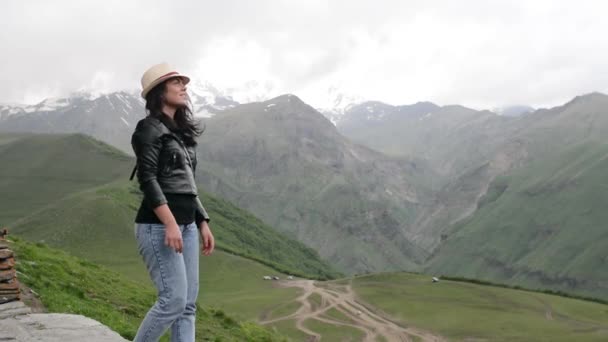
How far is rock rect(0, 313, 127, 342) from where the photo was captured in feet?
29.4

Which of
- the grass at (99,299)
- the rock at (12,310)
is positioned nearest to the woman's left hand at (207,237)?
the rock at (12,310)

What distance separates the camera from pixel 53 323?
394 inches

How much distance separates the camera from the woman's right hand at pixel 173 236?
711cm

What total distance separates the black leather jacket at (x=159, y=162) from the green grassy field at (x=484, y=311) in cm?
5591

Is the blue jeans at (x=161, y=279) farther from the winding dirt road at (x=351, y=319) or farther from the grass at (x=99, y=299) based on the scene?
the winding dirt road at (x=351, y=319)

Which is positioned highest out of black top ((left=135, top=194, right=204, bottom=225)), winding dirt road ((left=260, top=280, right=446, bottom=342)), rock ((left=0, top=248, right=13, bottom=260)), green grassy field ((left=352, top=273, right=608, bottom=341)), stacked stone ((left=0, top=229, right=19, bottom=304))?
black top ((left=135, top=194, right=204, bottom=225))

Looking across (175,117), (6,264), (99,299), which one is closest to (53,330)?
(6,264)

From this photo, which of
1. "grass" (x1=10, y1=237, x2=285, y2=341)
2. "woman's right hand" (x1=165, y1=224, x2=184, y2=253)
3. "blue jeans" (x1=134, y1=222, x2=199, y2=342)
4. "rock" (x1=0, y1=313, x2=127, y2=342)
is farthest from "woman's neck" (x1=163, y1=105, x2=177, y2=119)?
"grass" (x1=10, y1=237, x2=285, y2=341)

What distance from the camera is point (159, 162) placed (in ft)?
24.5

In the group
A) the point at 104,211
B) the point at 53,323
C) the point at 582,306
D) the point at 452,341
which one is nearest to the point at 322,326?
the point at 452,341

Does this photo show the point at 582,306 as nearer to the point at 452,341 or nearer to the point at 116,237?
the point at 452,341

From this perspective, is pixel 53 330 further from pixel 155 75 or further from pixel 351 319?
pixel 351 319

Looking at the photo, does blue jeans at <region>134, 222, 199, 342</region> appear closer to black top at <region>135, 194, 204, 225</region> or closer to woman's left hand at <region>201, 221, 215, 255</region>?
black top at <region>135, 194, 204, 225</region>

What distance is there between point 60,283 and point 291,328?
47.1m
